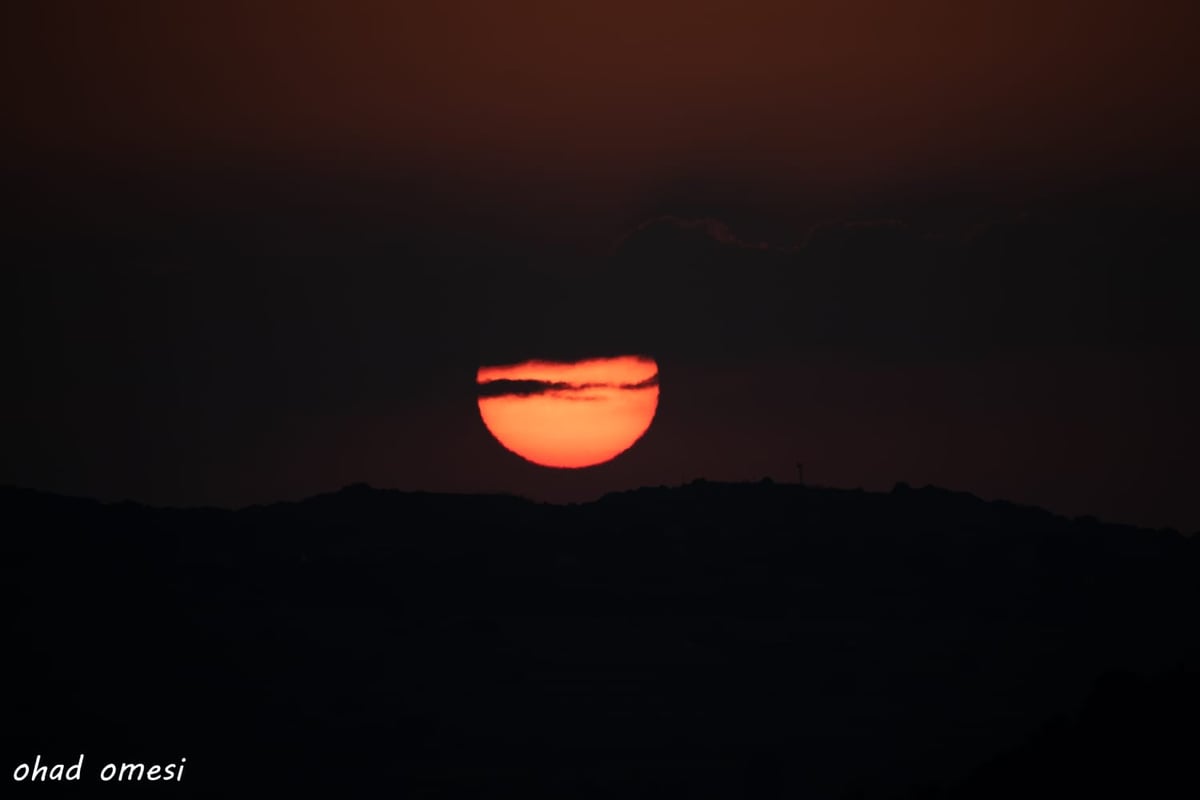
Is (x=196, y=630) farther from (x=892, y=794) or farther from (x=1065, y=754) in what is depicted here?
(x=1065, y=754)

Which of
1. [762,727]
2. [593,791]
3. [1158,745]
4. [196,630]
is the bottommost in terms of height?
[1158,745]

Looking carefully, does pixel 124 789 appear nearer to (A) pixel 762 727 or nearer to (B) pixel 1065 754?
(A) pixel 762 727

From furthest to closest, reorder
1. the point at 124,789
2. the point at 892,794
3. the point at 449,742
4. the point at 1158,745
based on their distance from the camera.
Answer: the point at 449,742
the point at 124,789
the point at 892,794
the point at 1158,745

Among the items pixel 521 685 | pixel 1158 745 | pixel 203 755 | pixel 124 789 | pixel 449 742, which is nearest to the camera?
pixel 1158 745

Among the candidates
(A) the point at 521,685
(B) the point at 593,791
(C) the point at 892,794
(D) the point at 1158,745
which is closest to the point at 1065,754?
(D) the point at 1158,745

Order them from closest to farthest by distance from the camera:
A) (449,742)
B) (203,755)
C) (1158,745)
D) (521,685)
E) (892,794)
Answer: (1158,745) → (892,794) → (203,755) → (449,742) → (521,685)

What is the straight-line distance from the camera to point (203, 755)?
529 ft

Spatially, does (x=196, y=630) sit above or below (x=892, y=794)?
above

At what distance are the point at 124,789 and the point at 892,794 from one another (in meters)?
67.1

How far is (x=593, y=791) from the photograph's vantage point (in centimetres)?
16238

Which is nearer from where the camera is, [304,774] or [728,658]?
[304,774]

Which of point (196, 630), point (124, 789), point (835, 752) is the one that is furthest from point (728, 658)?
point (124, 789)

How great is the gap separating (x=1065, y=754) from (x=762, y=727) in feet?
364

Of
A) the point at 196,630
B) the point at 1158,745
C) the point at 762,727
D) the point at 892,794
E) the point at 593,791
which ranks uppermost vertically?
the point at 196,630
